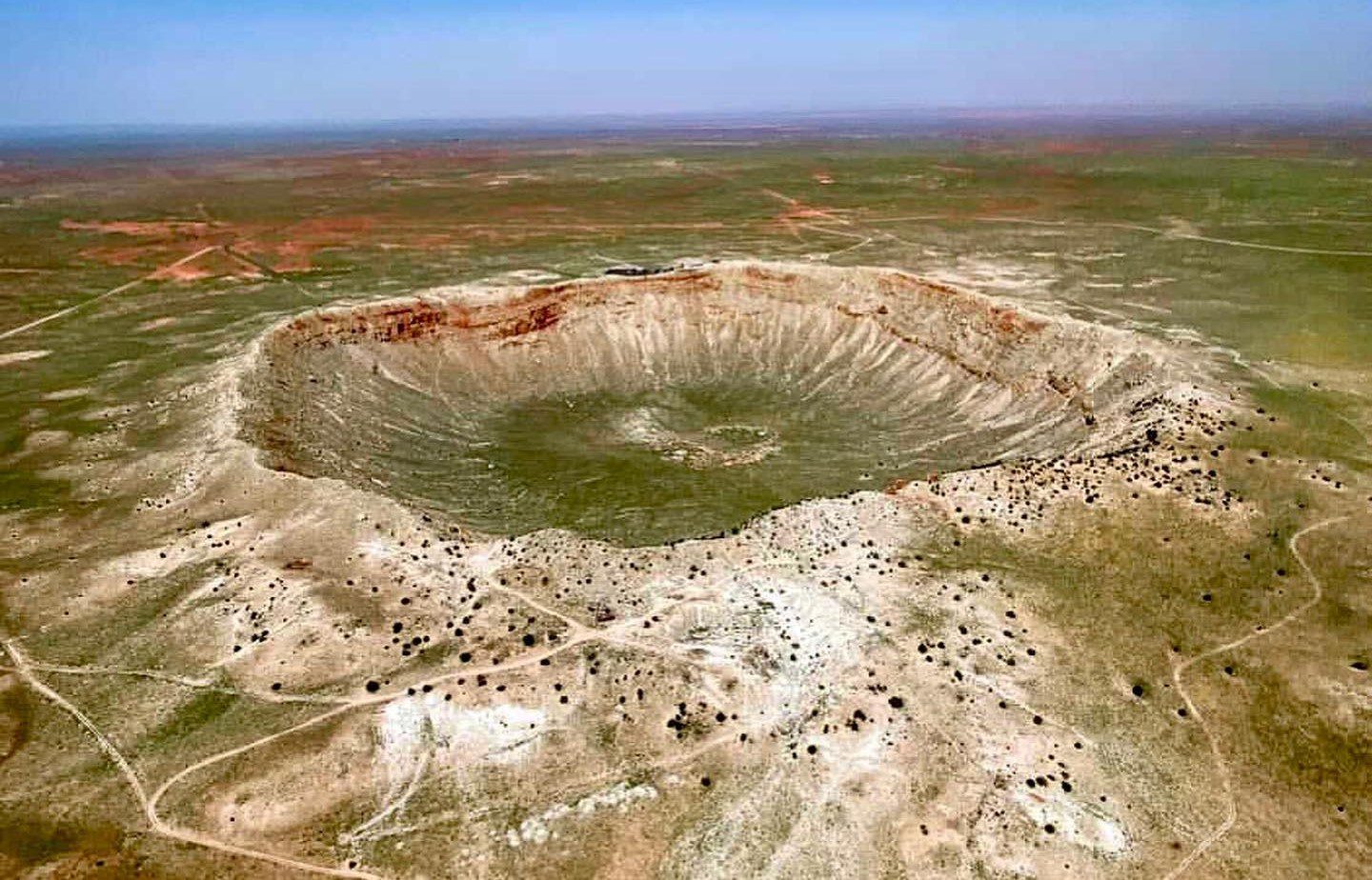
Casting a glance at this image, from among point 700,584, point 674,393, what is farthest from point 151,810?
point 674,393

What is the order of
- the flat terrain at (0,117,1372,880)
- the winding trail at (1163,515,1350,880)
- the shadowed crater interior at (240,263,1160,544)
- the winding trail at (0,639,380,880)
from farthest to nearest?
the shadowed crater interior at (240,263,1160,544)
the flat terrain at (0,117,1372,880)
the winding trail at (1163,515,1350,880)
the winding trail at (0,639,380,880)

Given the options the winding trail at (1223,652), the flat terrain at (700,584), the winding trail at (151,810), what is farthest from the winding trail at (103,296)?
the winding trail at (1223,652)

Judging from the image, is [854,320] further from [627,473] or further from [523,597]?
[523,597]

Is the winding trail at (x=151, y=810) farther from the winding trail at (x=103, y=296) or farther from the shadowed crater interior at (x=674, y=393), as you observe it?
the winding trail at (x=103, y=296)

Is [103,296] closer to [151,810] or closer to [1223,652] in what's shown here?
[151,810]

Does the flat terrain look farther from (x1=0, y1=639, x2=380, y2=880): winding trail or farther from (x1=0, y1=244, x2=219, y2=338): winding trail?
(x1=0, y1=244, x2=219, y2=338): winding trail

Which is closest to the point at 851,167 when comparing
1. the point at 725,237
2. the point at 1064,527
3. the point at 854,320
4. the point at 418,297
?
the point at 725,237

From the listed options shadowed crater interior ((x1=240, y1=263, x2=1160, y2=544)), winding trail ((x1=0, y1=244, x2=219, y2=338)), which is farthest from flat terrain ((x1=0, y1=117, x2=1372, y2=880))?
winding trail ((x1=0, y1=244, x2=219, y2=338))
